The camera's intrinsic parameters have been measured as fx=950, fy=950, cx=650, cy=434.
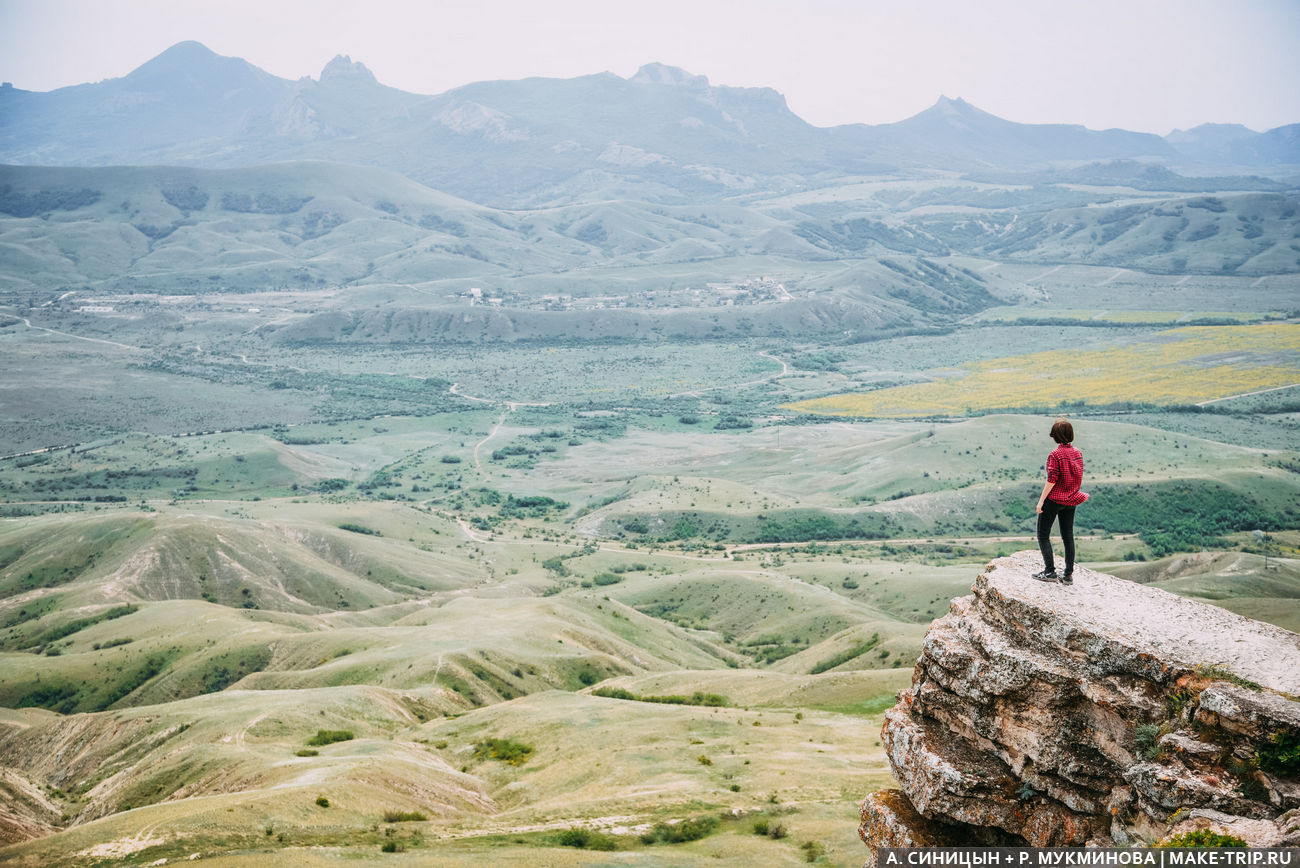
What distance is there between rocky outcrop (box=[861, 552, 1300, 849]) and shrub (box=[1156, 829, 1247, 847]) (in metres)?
0.33

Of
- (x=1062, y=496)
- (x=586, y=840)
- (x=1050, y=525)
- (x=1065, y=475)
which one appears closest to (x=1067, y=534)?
Answer: (x=1050, y=525)

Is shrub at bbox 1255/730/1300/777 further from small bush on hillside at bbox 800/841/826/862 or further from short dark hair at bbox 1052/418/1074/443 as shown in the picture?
small bush on hillside at bbox 800/841/826/862

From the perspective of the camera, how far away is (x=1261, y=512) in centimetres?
14225

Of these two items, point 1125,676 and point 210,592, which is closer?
point 1125,676

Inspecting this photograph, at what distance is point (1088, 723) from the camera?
74.0 ft

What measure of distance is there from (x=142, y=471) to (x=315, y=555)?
277 ft

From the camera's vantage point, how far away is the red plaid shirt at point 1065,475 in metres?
24.3

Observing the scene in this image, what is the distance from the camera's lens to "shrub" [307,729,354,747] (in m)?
58.8

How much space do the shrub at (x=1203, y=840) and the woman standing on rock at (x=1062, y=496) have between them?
730 centimetres

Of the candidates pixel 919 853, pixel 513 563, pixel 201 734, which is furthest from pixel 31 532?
pixel 919 853

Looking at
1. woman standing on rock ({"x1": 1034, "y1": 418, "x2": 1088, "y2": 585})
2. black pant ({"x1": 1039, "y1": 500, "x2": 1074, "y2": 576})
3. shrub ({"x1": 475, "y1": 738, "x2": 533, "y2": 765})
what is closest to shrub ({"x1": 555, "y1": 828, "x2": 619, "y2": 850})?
shrub ({"x1": 475, "y1": 738, "x2": 533, "y2": 765})

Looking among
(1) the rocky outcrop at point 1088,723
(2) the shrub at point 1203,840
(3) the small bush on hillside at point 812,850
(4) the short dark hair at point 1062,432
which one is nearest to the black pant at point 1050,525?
(1) the rocky outcrop at point 1088,723

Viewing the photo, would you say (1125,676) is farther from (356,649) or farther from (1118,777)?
(356,649)

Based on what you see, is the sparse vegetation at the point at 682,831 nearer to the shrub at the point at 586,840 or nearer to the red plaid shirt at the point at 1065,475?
the shrub at the point at 586,840
